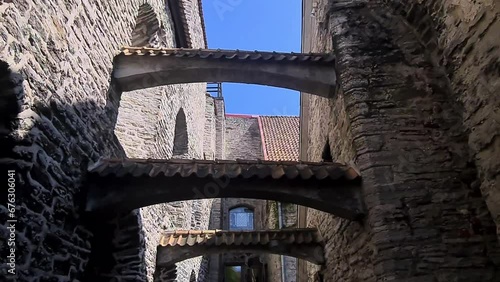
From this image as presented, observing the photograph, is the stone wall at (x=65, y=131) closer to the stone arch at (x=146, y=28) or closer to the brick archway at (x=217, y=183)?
the brick archway at (x=217, y=183)

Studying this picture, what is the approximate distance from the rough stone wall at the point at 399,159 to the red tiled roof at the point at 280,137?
699 centimetres

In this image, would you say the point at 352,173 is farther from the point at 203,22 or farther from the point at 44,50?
the point at 203,22

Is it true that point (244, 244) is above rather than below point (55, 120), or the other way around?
below

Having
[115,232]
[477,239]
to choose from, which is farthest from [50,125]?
[477,239]

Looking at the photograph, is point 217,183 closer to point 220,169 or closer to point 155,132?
point 220,169

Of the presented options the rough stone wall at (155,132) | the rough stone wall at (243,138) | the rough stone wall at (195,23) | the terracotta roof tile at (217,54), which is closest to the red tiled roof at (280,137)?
the rough stone wall at (243,138)

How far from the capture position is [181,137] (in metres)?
8.80

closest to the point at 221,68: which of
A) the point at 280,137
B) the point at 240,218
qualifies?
the point at 280,137

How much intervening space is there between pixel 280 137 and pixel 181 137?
698cm

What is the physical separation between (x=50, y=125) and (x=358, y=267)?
3373 mm

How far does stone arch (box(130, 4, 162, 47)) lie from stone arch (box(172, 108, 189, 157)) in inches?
96.1

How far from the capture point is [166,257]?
19.7 ft

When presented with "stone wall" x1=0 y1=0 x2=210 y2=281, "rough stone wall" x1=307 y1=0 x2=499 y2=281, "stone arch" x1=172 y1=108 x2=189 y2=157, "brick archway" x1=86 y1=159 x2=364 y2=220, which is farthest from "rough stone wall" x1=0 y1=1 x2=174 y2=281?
"stone arch" x1=172 y1=108 x2=189 y2=157

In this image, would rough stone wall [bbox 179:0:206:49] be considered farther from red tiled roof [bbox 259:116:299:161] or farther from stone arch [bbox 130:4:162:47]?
red tiled roof [bbox 259:116:299:161]
